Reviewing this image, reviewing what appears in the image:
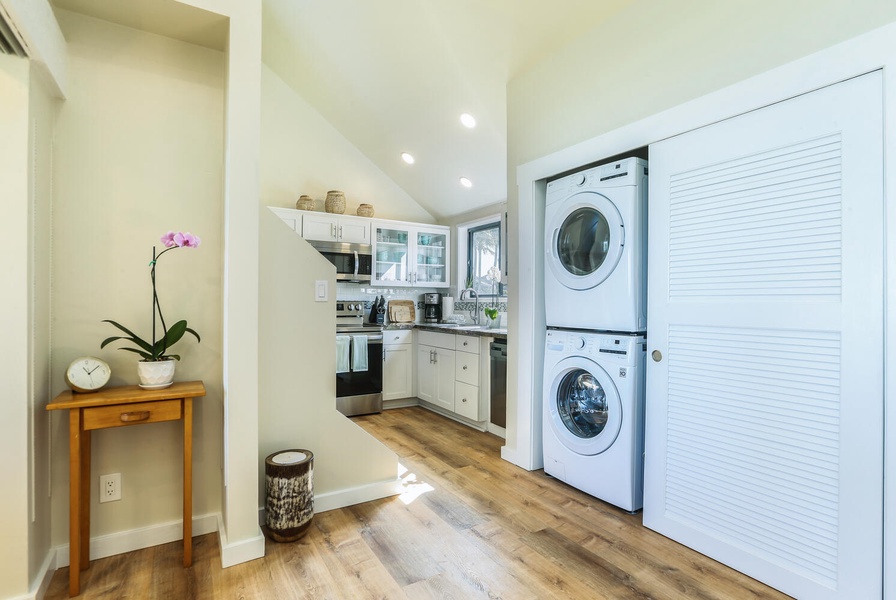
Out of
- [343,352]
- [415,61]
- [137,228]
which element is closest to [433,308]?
[343,352]

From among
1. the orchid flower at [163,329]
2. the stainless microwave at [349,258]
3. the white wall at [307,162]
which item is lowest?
the orchid flower at [163,329]

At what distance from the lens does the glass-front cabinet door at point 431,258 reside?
17.4 feet

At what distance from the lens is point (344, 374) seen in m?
4.30

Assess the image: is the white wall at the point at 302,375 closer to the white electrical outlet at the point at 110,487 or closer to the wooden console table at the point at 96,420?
the wooden console table at the point at 96,420

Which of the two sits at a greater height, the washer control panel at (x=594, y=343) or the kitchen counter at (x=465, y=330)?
the washer control panel at (x=594, y=343)

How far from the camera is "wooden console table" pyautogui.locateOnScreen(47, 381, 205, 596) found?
168 centimetres

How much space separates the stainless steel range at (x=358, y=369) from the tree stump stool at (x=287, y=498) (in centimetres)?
214

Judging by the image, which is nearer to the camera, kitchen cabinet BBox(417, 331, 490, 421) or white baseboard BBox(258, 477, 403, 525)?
white baseboard BBox(258, 477, 403, 525)

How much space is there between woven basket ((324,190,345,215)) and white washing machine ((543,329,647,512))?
288 centimetres

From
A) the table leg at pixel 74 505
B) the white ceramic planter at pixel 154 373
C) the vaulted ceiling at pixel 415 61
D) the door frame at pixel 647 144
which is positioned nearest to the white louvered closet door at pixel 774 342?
the door frame at pixel 647 144

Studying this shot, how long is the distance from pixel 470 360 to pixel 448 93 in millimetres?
2295

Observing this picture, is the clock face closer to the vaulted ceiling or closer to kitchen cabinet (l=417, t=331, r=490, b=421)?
the vaulted ceiling

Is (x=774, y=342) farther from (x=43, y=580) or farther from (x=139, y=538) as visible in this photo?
(x=43, y=580)

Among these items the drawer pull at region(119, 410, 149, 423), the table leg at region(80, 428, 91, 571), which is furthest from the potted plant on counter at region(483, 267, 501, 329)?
the table leg at region(80, 428, 91, 571)
